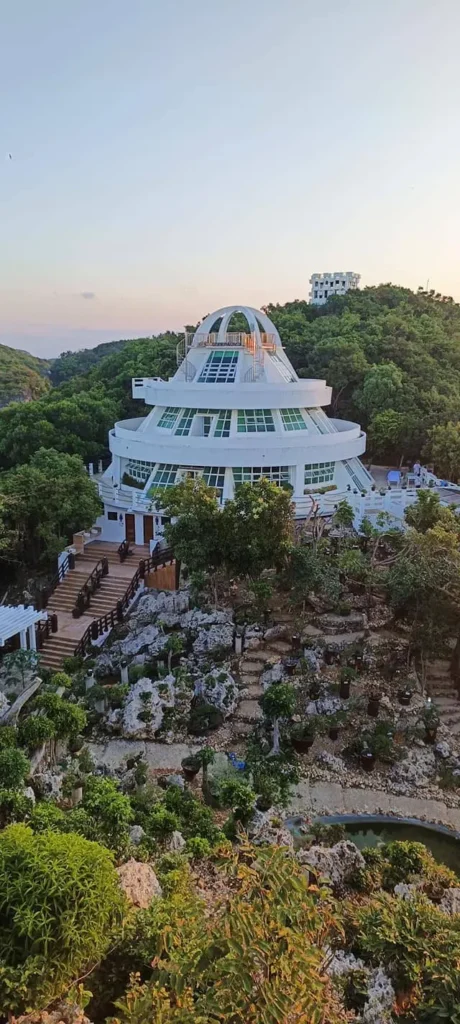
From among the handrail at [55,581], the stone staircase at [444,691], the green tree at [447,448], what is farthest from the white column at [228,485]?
the green tree at [447,448]

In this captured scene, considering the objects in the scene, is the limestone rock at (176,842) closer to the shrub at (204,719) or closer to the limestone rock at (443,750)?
the shrub at (204,719)

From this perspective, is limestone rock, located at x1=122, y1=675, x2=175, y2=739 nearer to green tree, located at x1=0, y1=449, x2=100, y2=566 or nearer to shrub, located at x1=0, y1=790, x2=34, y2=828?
shrub, located at x1=0, y1=790, x2=34, y2=828

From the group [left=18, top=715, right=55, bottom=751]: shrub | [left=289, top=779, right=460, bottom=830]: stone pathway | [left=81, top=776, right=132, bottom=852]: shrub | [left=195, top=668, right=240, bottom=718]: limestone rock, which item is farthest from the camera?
[left=195, top=668, right=240, bottom=718]: limestone rock

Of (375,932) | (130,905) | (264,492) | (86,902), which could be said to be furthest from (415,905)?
(264,492)

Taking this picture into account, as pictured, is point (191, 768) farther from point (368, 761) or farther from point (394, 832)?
point (394, 832)

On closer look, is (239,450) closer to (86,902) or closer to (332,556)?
(332,556)

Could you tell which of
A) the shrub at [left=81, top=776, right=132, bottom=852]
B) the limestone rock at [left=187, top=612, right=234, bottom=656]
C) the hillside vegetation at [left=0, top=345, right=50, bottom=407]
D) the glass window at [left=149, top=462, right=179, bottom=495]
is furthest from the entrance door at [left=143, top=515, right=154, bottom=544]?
the hillside vegetation at [left=0, top=345, right=50, bottom=407]
